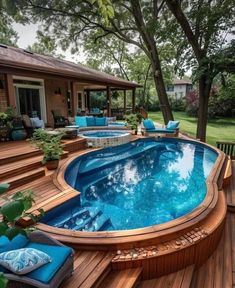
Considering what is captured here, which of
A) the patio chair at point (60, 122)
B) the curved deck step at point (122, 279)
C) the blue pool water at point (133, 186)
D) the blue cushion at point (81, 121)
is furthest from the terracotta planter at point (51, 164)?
the blue cushion at point (81, 121)

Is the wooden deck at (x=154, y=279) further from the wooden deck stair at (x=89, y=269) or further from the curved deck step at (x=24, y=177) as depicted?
the curved deck step at (x=24, y=177)

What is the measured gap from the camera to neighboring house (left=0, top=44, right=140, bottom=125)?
829cm

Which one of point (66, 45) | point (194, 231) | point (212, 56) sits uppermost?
point (66, 45)

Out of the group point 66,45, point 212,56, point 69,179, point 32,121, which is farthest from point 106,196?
point 66,45

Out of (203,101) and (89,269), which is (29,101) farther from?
(89,269)

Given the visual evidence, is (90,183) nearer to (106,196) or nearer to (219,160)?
(106,196)

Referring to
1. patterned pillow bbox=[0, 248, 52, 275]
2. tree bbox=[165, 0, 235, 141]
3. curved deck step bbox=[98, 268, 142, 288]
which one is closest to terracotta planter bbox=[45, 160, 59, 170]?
curved deck step bbox=[98, 268, 142, 288]

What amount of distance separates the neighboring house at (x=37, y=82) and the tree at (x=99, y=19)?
2609mm

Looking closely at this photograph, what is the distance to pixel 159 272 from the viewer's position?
9.53ft

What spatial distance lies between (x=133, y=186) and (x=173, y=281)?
10.1ft

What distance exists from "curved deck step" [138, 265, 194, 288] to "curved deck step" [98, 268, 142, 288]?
0.19m

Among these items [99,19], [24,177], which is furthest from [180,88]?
[24,177]

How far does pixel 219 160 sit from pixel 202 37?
6862 millimetres

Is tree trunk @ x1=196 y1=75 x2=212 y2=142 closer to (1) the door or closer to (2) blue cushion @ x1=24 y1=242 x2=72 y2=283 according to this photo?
(1) the door
